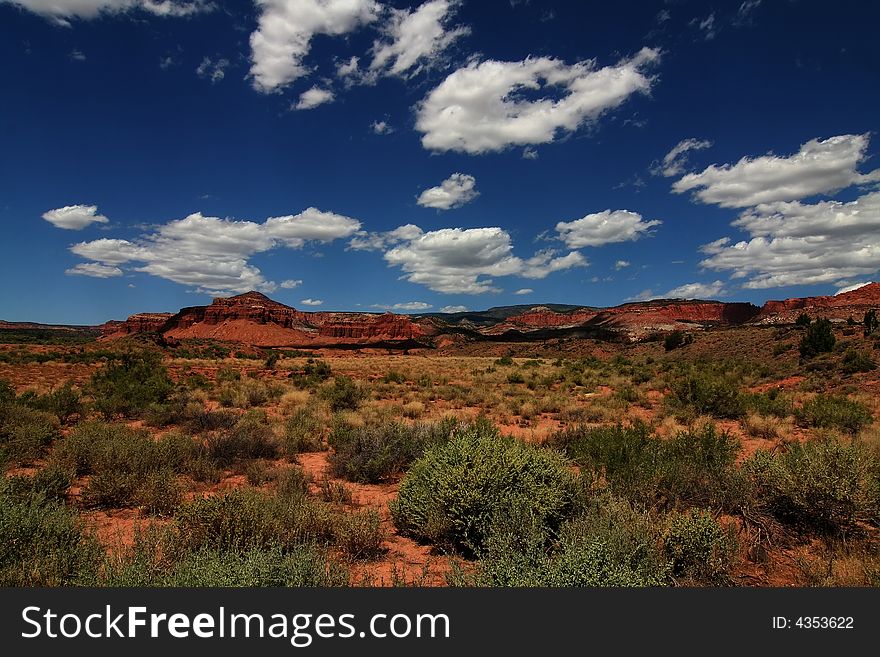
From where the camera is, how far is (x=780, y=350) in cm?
2955

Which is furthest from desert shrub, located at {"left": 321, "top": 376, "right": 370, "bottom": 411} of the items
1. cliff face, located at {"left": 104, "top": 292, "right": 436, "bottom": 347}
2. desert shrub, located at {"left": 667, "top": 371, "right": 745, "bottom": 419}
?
cliff face, located at {"left": 104, "top": 292, "right": 436, "bottom": 347}

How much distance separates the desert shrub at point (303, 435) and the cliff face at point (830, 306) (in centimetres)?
7720

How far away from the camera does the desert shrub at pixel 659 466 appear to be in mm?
5594

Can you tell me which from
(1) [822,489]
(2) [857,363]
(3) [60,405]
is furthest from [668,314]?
(3) [60,405]

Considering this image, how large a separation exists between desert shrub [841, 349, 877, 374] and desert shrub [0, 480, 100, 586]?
26599 millimetres

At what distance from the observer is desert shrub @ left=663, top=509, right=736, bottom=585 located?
13.0ft

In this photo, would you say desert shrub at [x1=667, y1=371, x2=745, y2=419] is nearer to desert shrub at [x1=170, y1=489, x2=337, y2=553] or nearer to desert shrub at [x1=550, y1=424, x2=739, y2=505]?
desert shrub at [x1=550, y1=424, x2=739, y2=505]

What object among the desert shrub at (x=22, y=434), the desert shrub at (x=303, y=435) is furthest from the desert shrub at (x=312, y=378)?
the desert shrub at (x=22, y=434)

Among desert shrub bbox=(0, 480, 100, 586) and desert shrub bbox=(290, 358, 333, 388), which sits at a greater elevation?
desert shrub bbox=(290, 358, 333, 388)

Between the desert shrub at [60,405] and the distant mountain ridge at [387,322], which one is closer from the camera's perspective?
the desert shrub at [60,405]

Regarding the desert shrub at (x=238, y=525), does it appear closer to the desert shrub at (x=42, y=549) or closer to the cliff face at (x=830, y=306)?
the desert shrub at (x=42, y=549)

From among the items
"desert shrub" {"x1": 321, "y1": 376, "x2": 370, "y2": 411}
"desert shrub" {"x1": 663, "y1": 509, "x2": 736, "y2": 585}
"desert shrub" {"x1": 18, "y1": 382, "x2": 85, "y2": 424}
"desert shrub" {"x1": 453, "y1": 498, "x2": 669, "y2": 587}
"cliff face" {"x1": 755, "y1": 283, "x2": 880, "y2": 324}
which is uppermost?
"cliff face" {"x1": 755, "y1": 283, "x2": 880, "y2": 324}

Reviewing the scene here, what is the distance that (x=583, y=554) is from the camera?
3354 millimetres

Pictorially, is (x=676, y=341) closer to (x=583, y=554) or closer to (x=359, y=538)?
(x=359, y=538)
